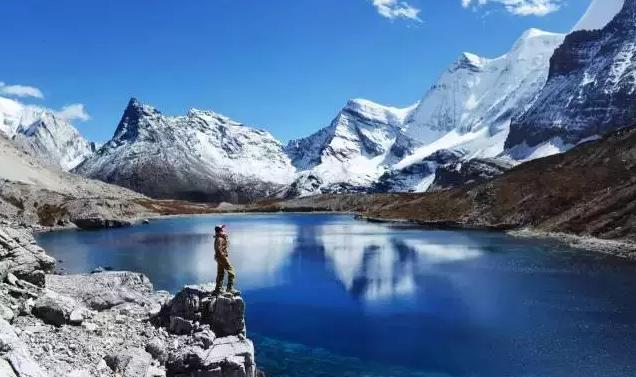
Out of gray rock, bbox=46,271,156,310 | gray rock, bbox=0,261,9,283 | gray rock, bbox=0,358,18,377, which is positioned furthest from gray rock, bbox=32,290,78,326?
gray rock, bbox=0,358,18,377

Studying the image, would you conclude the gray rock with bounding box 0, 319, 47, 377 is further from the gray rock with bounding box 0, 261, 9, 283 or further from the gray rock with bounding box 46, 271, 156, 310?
the gray rock with bounding box 46, 271, 156, 310

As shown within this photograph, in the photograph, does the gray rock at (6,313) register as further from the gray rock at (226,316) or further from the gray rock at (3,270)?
the gray rock at (226,316)

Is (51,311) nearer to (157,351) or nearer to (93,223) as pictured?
(157,351)

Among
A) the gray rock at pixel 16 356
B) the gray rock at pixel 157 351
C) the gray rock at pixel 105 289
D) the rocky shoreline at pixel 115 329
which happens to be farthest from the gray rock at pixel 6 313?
the gray rock at pixel 105 289

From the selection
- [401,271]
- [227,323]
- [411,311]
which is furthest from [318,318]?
[401,271]

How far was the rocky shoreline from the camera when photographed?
89.1 ft

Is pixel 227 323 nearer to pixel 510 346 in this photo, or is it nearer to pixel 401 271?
pixel 510 346

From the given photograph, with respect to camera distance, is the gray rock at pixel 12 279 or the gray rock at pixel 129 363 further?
the gray rock at pixel 12 279

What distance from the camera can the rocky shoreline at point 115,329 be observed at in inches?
1069

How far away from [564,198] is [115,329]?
121 meters

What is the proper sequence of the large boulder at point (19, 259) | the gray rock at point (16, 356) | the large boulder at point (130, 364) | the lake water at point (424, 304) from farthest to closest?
1. the lake water at point (424, 304)
2. the large boulder at point (19, 259)
3. the large boulder at point (130, 364)
4. the gray rock at point (16, 356)

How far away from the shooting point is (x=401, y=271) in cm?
8244

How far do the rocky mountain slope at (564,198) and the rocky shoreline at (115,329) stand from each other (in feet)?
233

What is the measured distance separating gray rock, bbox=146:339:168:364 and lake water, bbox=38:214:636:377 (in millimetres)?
8613
